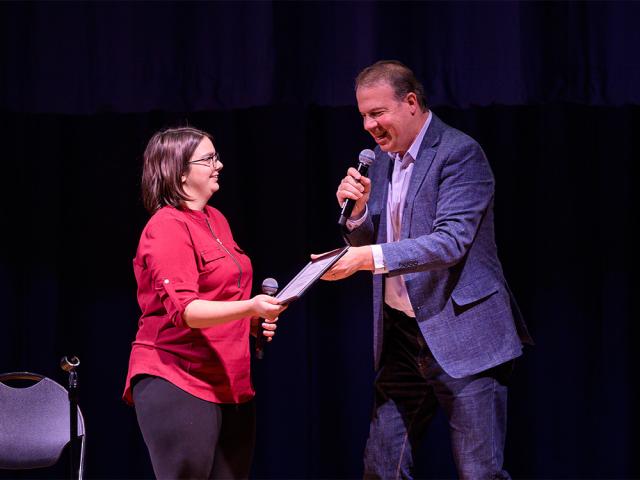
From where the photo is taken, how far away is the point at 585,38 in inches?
145

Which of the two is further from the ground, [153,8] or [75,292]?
[153,8]

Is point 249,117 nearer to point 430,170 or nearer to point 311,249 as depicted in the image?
point 311,249

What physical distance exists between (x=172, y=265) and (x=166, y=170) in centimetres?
37

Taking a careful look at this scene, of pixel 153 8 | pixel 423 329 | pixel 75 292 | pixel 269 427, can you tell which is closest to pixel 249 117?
pixel 153 8

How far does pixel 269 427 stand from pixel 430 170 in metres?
1.89

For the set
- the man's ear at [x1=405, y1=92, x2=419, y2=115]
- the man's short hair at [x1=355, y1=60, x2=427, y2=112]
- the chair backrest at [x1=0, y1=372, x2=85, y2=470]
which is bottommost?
the chair backrest at [x1=0, y1=372, x2=85, y2=470]

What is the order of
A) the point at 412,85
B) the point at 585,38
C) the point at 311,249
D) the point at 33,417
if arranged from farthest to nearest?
1. the point at 311,249
2. the point at 585,38
3. the point at 33,417
4. the point at 412,85

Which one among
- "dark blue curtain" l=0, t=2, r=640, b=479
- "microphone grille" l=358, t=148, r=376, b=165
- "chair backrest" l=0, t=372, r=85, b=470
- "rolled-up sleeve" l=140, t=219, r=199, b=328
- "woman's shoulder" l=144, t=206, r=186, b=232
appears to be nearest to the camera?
"rolled-up sleeve" l=140, t=219, r=199, b=328

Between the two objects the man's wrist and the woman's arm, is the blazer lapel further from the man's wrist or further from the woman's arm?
the woman's arm

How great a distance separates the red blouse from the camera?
2318 mm

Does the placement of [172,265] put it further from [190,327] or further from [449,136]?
[449,136]

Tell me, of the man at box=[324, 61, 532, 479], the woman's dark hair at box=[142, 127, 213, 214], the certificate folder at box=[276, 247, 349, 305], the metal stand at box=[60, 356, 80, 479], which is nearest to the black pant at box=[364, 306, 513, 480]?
the man at box=[324, 61, 532, 479]

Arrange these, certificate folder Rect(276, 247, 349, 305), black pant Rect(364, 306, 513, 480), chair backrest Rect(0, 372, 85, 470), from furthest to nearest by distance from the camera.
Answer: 1. chair backrest Rect(0, 372, 85, 470)
2. black pant Rect(364, 306, 513, 480)
3. certificate folder Rect(276, 247, 349, 305)

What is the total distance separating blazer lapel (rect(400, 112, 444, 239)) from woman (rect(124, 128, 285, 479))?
54 cm
